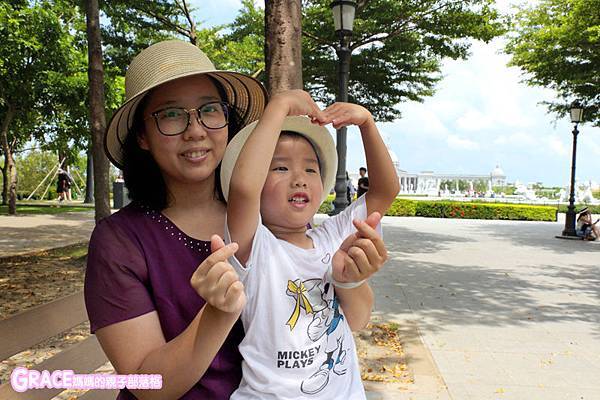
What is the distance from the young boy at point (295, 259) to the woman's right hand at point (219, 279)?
26cm

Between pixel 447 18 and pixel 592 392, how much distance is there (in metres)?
10.1

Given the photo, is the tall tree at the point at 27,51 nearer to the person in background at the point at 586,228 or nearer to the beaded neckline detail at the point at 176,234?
the beaded neckline detail at the point at 176,234

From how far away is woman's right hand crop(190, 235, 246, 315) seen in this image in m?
0.98

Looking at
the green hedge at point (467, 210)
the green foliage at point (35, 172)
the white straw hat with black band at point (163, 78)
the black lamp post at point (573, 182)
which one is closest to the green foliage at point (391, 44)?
the black lamp post at point (573, 182)

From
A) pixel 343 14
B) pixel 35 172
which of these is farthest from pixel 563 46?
pixel 35 172

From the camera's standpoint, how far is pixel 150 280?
4.49 feet

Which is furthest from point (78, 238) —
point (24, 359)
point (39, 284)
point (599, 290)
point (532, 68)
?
point (532, 68)

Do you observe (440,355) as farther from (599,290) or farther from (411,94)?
(411,94)

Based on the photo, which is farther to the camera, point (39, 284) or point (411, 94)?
point (411, 94)

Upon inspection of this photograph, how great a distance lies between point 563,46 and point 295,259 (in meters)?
15.0

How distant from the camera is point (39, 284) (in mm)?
7219

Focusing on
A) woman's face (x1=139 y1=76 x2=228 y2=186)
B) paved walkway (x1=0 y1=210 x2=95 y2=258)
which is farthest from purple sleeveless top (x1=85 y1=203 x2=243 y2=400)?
paved walkway (x1=0 y1=210 x2=95 y2=258)

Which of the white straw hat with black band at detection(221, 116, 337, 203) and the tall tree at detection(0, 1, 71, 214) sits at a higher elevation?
the tall tree at detection(0, 1, 71, 214)

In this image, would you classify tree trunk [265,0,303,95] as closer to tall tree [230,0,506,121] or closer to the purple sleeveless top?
the purple sleeveless top
